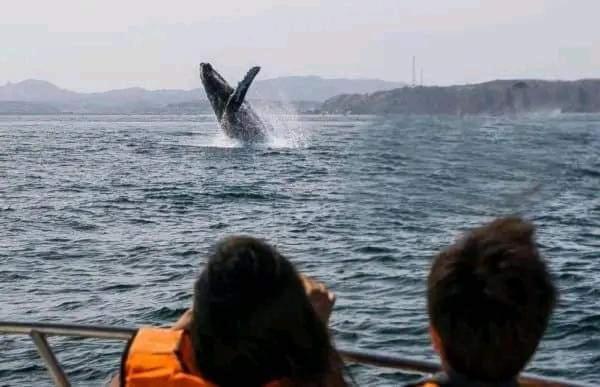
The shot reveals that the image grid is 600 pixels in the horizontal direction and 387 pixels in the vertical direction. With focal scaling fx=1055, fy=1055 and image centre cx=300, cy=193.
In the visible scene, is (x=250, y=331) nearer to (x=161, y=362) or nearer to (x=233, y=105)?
(x=161, y=362)

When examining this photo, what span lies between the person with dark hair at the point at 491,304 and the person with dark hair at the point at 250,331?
0.29 metres

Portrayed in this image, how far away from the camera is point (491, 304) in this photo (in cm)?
229

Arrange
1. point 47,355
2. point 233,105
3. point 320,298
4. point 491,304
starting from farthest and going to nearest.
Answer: point 233,105
point 47,355
point 320,298
point 491,304

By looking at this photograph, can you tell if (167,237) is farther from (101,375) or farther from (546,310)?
(546,310)

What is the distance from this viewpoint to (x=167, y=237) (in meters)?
19.6

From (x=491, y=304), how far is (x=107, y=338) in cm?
152

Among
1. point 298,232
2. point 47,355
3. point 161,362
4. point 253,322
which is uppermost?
point 253,322

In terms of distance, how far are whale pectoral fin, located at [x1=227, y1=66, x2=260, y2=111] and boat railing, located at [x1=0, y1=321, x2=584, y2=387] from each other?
43.7m

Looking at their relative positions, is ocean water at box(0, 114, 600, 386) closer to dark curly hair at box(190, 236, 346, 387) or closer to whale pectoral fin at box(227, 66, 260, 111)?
dark curly hair at box(190, 236, 346, 387)

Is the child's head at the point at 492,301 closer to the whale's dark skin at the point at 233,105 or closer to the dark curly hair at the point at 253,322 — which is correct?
the dark curly hair at the point at 253,322

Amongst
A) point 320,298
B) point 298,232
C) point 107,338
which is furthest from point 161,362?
point 298,232

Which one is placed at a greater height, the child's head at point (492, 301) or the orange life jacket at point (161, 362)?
the child's head at point (492, 301)

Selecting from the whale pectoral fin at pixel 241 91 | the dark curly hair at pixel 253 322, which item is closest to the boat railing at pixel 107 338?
the dark curly hair at pixel 253 322

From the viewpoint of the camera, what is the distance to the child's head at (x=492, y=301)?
7.50 ft
